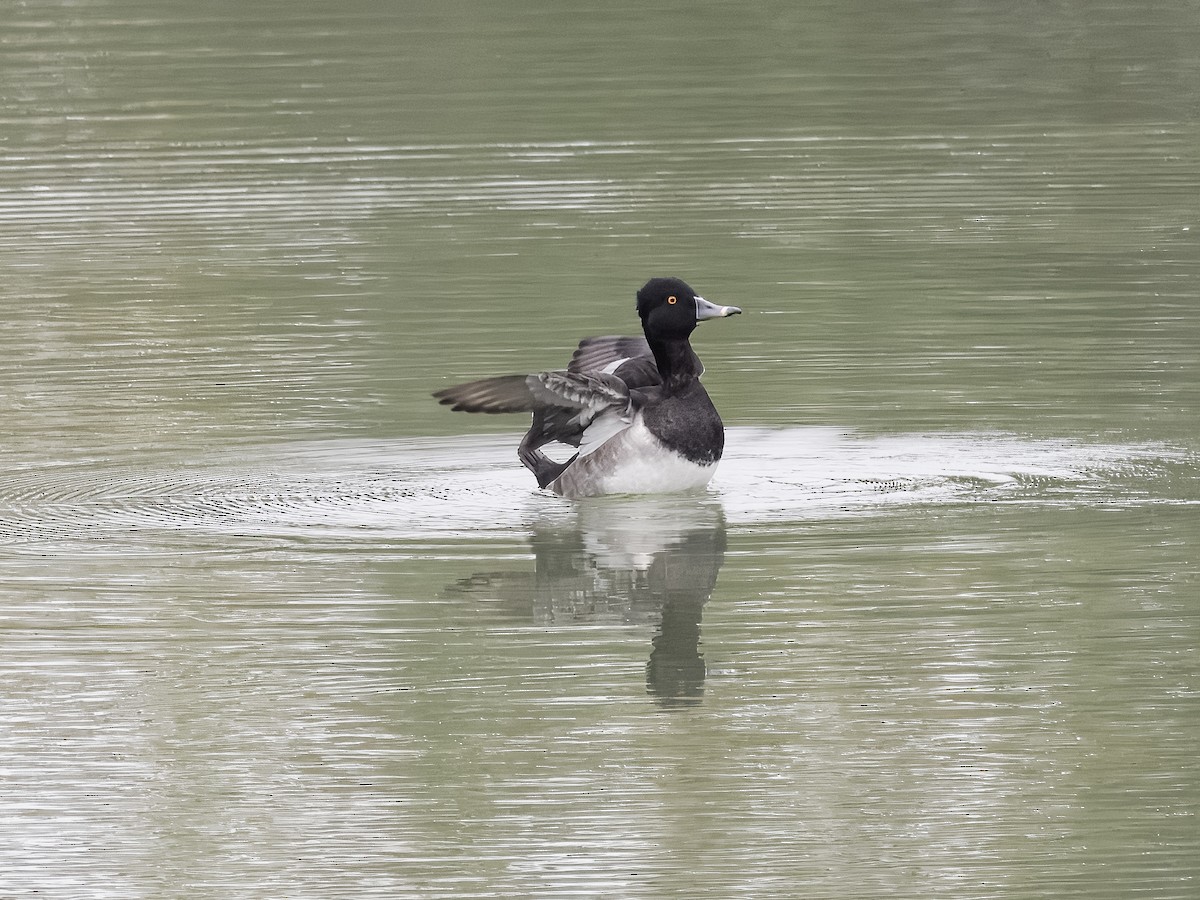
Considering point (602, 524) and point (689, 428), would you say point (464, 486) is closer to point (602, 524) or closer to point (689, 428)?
point (602, 524)

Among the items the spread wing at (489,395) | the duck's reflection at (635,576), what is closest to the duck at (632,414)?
the spread wing at (489,395)

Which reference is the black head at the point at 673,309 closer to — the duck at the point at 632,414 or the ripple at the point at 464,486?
the duck at the point at 632,414

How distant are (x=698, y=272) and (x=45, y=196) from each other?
23.1 ft

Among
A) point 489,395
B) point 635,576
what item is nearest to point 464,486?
point 489,395

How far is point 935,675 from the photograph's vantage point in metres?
7.61

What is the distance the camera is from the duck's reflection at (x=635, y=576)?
808 centimetres

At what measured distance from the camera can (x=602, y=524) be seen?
10.0 m

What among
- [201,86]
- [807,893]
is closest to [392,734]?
[807,893]

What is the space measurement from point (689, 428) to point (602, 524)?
566 millimetres

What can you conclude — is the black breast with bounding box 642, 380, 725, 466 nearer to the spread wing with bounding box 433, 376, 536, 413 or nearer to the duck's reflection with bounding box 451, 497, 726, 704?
the duck's reflection with bounding box 451, 497, 726, 704

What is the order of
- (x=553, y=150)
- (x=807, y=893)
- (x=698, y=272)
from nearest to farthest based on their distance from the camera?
(x=807, y=893) < (x=698, y=272) < (x=553, y=150)

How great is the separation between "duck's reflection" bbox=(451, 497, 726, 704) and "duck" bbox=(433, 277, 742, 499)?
15cm

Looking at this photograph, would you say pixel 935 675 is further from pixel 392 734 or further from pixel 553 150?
pixel 553 150

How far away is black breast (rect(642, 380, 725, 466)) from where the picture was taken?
10133mm
